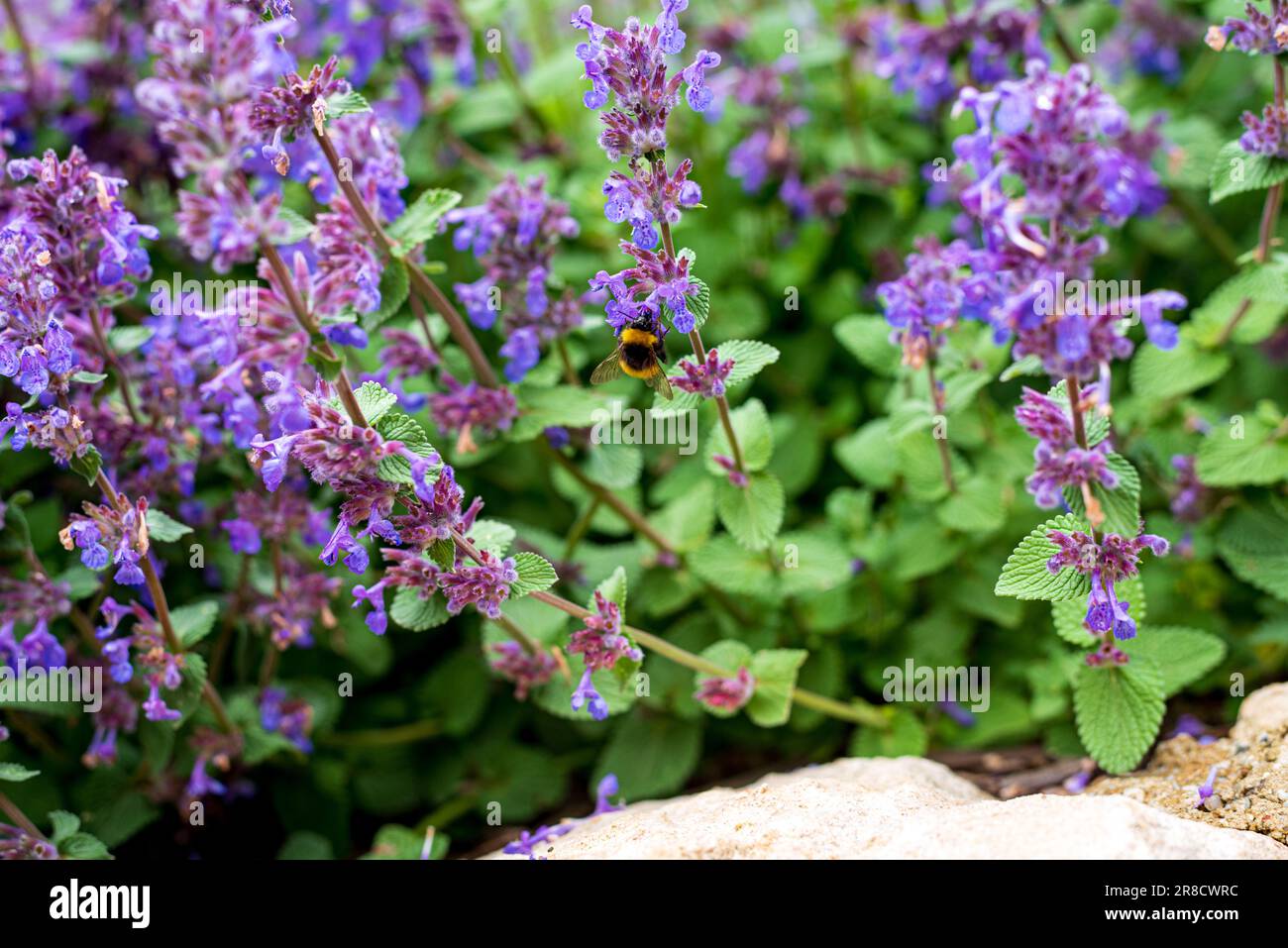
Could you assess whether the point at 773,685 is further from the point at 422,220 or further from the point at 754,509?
the point at 422,220

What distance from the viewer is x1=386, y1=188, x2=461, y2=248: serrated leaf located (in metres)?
3.64

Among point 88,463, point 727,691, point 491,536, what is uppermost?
point 88,463

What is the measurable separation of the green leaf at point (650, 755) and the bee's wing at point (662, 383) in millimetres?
1750

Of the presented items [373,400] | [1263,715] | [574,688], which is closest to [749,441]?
[574,688]

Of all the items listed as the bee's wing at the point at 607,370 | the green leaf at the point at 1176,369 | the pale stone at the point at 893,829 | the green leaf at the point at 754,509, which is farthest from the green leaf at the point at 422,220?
the green leaf at the point at 1176,369

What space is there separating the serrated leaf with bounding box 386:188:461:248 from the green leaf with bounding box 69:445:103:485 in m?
1.11

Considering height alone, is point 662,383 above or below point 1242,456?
above

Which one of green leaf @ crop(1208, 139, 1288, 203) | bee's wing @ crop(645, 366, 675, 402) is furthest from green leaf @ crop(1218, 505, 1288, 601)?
bee's wing @ crop(645, 366, 675, 402)

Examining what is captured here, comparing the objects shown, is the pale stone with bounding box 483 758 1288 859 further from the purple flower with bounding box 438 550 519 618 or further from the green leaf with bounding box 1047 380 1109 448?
the green leaf with bounding box 1047 380 1109 448

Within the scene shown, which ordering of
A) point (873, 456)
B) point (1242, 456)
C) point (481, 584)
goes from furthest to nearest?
point (873, 456), point (1242, 456), point (481, 584)

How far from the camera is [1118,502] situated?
9.68 ft

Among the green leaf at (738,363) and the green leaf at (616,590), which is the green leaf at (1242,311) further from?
the green leaf at (616,590)

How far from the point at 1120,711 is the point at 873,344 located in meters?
1.75
